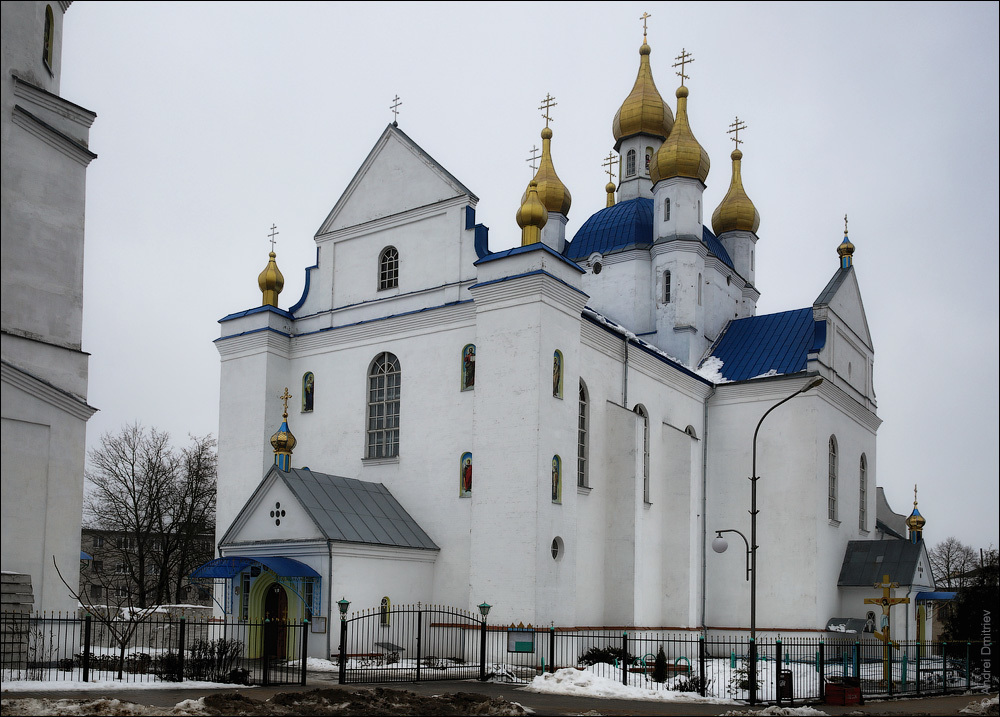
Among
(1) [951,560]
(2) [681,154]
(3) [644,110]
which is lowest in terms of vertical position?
(1) [951,560]

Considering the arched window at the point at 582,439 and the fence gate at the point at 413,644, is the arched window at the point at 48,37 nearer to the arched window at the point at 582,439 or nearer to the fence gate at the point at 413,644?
the fence gate at the point at 413,644

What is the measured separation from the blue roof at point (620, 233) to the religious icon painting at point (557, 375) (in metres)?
12.8

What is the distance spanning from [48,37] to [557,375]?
41.9 ft

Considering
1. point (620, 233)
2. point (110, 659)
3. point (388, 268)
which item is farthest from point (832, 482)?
point (110, 659)

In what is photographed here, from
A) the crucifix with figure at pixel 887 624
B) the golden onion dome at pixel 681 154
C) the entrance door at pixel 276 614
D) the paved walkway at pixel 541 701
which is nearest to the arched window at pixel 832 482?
the crucifix with figure at pixel 887 624

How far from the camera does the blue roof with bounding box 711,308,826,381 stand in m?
31.5

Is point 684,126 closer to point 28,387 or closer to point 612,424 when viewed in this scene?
point 612,424

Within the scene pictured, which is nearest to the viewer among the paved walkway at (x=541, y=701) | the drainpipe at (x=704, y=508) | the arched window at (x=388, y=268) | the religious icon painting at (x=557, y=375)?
the paved walkway at (x=541, y=701)

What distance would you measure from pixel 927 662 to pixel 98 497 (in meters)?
30.7

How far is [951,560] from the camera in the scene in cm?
6950

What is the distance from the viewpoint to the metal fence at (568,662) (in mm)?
19375

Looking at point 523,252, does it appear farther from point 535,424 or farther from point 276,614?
point 276,614

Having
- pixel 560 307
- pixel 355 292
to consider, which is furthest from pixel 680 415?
pixel 355 292

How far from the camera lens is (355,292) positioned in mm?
27422
